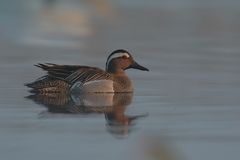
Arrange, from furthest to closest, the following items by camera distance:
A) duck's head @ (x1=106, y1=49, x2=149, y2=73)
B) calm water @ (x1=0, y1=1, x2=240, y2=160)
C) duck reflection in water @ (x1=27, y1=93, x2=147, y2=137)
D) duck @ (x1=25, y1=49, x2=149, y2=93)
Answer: duck's head @ (x1=106, y1=49, x2=149, y2=73) < duck @ (x1=25, y1=49, x2=149, y2=93) < duck reflection in water @ (x1=27, y1=93, x2=147, y2=137) < calm water @ (x1=0, y1=1, x2=240, y2=160)

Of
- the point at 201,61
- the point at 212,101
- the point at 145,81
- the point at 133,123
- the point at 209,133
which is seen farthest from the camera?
the point at 201,61

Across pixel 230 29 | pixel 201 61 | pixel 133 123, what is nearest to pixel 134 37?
pixel 230 29

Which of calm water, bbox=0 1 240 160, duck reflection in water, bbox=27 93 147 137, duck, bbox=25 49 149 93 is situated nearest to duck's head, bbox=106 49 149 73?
duck, bbox=25 49 149 93

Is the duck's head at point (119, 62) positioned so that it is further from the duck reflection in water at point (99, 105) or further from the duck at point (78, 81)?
the duck reflection in water at point (99, 105)

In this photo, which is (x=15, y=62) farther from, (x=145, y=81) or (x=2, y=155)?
(x=2, y=155)

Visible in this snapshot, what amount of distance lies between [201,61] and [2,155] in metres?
7.46

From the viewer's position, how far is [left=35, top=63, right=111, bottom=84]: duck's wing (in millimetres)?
14320

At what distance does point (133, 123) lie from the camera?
1156cm

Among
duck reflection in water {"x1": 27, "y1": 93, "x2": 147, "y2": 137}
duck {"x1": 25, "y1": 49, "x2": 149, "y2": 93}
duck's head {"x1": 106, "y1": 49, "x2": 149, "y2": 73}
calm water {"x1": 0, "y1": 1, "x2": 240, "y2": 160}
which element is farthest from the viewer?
duck's head {"x1": 106, "y1": 49, "x2": 149, "y2": 73}

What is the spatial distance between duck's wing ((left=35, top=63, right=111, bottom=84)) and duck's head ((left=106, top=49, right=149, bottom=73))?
10.3 inches

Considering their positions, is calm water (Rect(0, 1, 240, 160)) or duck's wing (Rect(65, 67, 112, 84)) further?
duck's wing (Rect(65, 67, 112, 84))

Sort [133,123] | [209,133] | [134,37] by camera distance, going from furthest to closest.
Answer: [134,37] < [133,123] < [209,133]

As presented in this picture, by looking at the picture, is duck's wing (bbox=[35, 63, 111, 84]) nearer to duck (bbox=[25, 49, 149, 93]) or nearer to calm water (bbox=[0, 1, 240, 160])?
duck (bbox=[25, 49, 149, 93])

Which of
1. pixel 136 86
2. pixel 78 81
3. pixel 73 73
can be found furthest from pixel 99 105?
pixel 136 86
